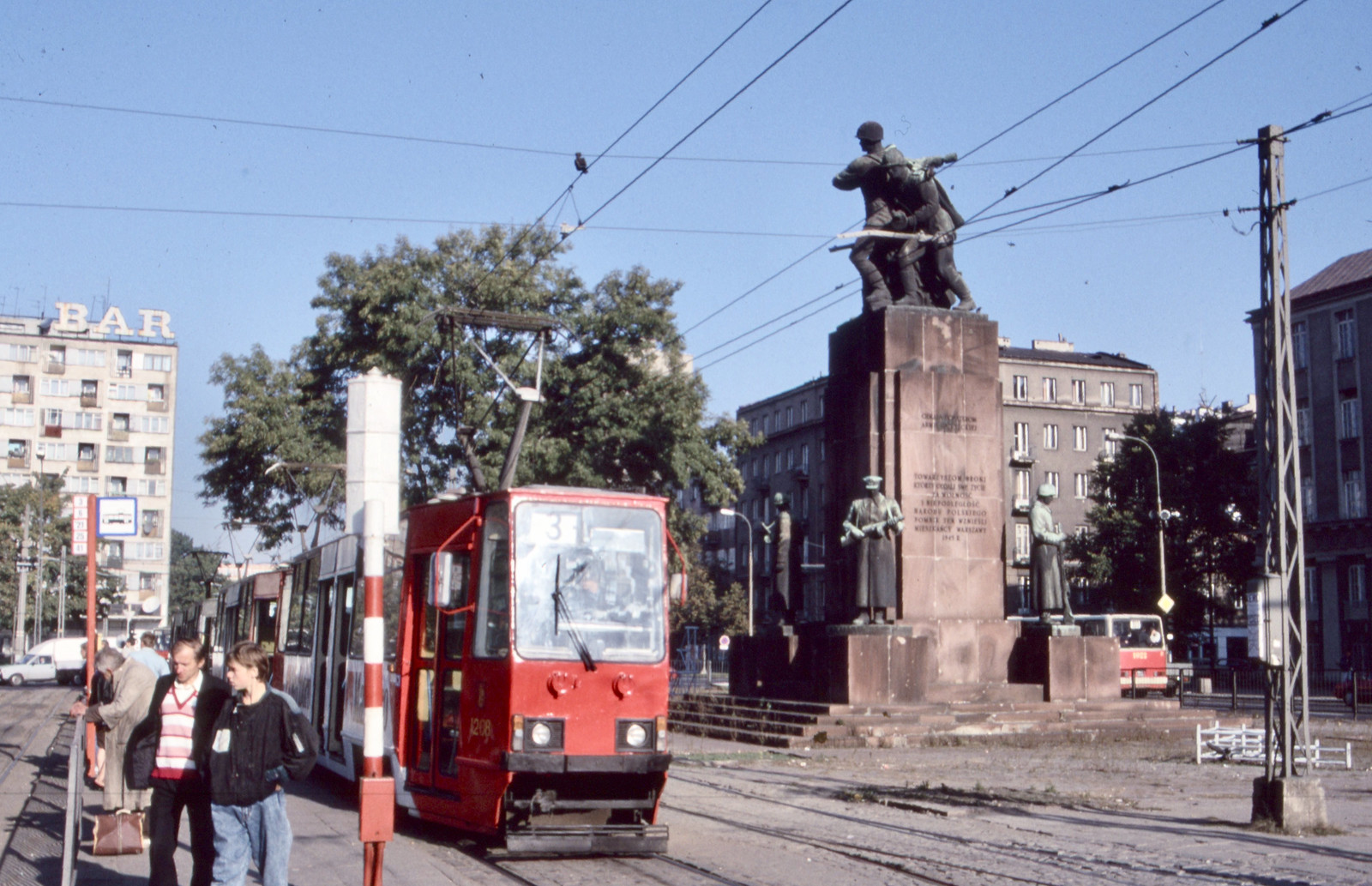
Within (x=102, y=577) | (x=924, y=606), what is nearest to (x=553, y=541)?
(x=924, y=606)

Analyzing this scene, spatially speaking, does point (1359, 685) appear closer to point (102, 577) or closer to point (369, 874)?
point (369, 874)

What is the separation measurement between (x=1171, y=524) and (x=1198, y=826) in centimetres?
4682

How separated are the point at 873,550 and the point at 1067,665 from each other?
3.78m

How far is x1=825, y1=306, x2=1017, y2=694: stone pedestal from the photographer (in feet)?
75.2

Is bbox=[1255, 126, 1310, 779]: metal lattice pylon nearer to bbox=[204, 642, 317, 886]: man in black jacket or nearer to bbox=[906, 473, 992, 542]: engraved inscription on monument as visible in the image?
bbox=[204, 642, 317, 886]: man in black jacket

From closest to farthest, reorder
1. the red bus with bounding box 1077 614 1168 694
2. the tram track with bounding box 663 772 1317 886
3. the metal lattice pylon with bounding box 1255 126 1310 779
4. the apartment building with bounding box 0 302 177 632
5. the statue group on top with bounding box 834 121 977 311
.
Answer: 1. the tram track with bounding box 663 772 1317 886
2. the metal lattice pylon with bounding box 1255 126 1310 779
3. the statue group on top with bounding box 834 121 977 311
4. the red bus with bounding box 1077 614 1168 694
5. the apartment building with bounding box 0 302 177 632

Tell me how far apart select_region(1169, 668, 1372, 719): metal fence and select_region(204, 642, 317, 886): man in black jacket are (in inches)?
1139

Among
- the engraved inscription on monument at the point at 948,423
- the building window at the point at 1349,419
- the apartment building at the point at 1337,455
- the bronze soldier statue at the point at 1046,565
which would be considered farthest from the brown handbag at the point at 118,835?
the building window at the point at 1349,419

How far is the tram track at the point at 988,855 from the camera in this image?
9.70m

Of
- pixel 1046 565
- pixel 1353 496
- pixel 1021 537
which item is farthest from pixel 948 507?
pixel 1021 537

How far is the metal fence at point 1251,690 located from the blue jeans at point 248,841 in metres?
28.9

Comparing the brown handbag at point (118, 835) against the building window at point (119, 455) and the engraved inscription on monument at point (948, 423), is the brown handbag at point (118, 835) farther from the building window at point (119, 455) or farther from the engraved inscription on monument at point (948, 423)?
the building window at point (119, 455)

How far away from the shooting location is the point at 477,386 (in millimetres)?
35156

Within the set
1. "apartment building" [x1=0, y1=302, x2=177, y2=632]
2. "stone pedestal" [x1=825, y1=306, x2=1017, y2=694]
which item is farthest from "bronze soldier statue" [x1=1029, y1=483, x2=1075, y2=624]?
"apartment building" [x1=0, y1=302, x2=177, y2=632]
